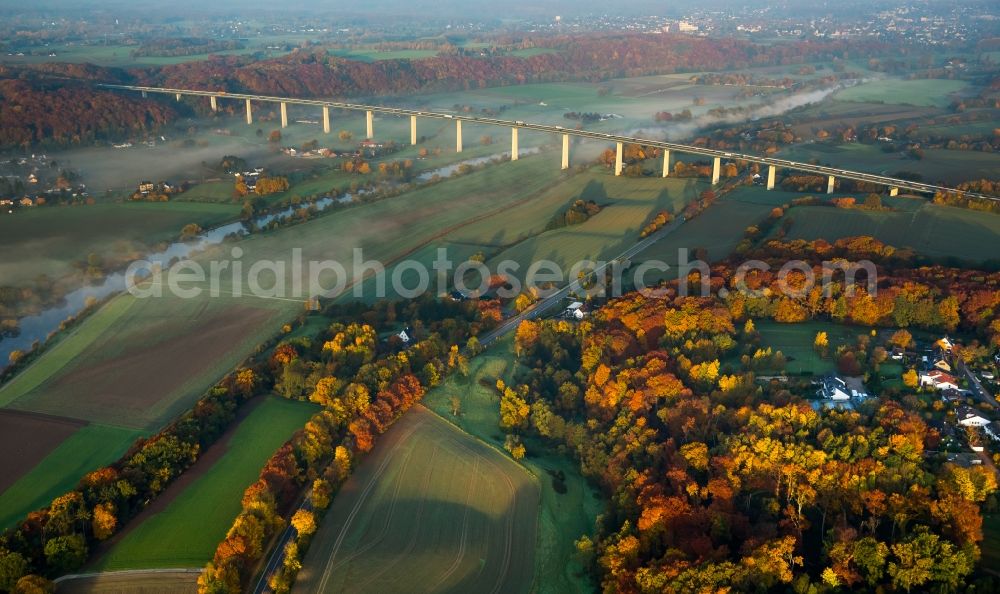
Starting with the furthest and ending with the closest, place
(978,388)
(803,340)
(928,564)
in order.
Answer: (803,340)
(978,388)
(928,564)

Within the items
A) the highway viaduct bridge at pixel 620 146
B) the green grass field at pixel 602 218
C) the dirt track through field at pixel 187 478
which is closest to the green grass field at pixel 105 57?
the highway viaduct bridge at pixel 620 146

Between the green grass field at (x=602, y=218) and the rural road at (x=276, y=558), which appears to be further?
the green grass field at (x=602, y=218)

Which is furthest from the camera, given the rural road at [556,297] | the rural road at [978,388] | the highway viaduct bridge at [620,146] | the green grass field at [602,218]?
the highway viaduct bridge at [620,146]

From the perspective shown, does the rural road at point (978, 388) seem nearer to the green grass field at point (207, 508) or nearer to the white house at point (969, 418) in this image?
the white house at point (969, 418)

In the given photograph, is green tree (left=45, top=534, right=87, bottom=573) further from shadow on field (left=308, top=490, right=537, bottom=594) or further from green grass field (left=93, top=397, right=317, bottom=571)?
shadow on field (left=308, top=490, right=537, bottom=594)

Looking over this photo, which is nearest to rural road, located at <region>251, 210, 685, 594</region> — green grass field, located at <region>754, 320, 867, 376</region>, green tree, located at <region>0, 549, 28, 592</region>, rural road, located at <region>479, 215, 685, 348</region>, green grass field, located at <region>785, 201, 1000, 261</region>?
rural road, located at <region>479, 215, 685, 348</region>

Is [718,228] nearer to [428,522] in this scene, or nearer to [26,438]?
[428,522]

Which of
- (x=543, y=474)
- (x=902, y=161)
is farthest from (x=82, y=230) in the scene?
(x=902, y=161)
